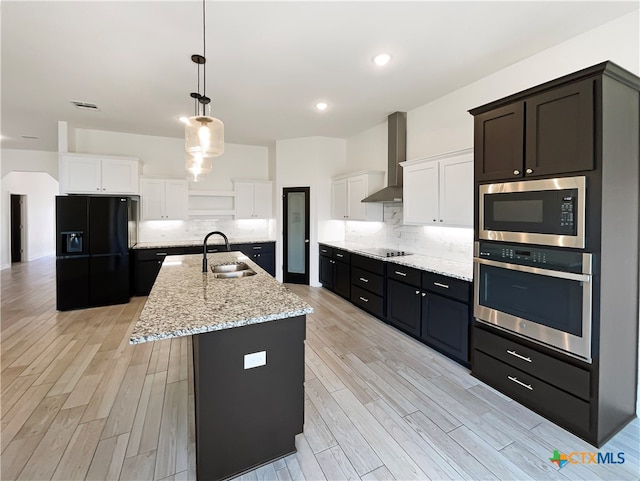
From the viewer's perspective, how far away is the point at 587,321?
189cm

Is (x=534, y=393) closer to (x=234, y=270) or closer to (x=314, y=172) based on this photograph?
(x=234, y=270)

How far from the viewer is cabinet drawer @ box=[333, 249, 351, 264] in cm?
479

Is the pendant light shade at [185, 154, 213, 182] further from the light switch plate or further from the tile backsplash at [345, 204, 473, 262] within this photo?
the tile backsplash at [345, 204, 473, 262]

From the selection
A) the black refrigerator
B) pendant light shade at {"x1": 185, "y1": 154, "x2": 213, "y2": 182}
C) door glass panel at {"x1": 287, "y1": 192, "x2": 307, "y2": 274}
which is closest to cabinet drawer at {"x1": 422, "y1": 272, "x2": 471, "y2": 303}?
pendant light shade at {"x1": 185, "y1": 154, "x2": 213, "y2": 182}

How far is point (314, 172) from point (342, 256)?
6.03 feet

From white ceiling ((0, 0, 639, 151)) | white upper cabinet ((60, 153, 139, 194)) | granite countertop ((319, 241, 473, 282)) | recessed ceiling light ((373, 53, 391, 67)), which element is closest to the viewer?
white ceiling ((0, 0, 639, 151))

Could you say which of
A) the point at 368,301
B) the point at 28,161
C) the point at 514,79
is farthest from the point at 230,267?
the point at 28,161

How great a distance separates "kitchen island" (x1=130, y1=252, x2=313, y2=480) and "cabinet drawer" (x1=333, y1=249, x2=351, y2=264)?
2.92m

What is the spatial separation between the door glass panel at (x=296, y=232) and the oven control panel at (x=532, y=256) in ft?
12.8

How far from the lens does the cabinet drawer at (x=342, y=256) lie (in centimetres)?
479

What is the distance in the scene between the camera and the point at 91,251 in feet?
15.1

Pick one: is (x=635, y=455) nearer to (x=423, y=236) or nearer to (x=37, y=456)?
(x=423, y=236)

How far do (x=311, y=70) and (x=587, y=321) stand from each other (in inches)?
122

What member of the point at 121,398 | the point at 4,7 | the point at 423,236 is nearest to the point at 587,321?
the point at 423,236
